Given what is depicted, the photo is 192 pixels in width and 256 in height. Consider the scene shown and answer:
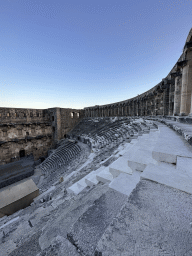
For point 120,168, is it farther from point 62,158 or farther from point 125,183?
point 62,158

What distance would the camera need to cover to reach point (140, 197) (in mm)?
1207

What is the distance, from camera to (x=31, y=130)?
2019cm

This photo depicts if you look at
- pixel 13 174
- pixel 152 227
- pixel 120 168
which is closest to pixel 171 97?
pixel 120 168

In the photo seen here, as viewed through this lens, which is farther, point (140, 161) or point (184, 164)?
point (140, 161)

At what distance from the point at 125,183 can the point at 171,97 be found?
34.5 ft

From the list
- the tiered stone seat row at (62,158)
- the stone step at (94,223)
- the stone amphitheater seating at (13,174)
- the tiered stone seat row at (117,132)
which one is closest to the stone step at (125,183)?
the stone step at (94,223)

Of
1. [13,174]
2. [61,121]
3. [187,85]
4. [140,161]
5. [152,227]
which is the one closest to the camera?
[152,227]

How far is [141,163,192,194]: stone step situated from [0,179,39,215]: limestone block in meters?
8.01

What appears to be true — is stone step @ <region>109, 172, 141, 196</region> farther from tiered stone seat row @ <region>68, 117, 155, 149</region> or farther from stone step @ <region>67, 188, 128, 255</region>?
tiered stone seat row @ <region>68, 117, 155, 149</region>

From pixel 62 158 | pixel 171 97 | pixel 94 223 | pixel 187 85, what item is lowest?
pixel 62 158

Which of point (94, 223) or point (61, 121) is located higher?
point (61, 121)

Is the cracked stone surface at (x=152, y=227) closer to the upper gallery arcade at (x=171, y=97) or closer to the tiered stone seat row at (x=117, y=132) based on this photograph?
the tiered stone seat row at (x=117, y=132)

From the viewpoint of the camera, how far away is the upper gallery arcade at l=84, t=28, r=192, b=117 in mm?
6718

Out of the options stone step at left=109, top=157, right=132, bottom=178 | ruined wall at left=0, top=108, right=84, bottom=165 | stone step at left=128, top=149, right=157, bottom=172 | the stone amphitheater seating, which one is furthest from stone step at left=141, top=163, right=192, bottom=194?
ruined wall at left=0, top=108, right=84, bottom=165
